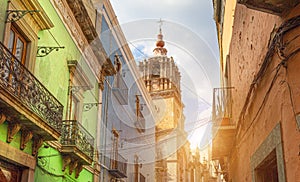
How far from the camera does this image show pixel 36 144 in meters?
7.78

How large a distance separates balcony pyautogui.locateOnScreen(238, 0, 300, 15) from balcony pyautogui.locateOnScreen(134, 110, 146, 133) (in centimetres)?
1725

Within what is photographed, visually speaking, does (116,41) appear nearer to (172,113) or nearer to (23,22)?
(23,22)

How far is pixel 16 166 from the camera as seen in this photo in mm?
7234

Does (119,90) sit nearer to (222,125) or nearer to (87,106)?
(87,106)

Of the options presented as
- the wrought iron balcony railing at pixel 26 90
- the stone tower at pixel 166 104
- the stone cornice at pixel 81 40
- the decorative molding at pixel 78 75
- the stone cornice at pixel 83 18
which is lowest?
the wrought iron balcony railing at pixel 26 90

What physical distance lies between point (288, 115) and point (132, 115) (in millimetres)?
16743

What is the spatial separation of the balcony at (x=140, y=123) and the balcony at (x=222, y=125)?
11892 mm

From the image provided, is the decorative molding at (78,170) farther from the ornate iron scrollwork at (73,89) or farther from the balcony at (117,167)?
the balcony at (117,167)

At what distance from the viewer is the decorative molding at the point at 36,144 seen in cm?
772

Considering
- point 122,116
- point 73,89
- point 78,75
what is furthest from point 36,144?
point 122,116

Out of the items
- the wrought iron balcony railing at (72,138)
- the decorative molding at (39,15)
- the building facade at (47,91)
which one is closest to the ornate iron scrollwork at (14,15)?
the building facade at (47,91)

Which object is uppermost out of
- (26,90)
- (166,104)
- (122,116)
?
(166,104)

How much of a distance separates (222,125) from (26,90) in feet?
11.6

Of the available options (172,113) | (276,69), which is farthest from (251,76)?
(172,113)
